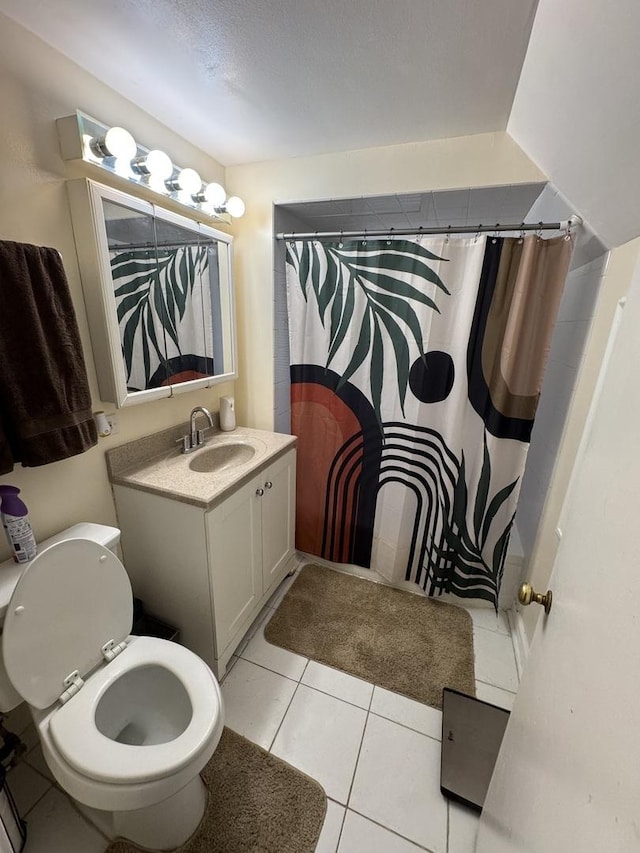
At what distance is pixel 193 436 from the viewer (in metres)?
1.71

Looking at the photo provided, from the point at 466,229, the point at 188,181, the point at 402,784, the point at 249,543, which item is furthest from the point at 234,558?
the point at 466,229

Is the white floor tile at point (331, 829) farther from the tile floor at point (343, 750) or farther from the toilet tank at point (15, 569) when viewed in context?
the toilet tank at point (15, 569)

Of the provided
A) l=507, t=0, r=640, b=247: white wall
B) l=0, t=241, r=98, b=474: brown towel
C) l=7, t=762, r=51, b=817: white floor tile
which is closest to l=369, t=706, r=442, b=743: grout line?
l=7, t=762, r=51, b=817: white floor tile

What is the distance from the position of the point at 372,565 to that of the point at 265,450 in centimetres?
99

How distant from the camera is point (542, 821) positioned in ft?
1.87

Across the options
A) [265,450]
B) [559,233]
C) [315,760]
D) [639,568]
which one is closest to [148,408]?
[265,450]

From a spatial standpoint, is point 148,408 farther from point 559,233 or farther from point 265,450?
point 559,233

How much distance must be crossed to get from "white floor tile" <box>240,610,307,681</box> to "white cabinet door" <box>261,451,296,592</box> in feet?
0.79

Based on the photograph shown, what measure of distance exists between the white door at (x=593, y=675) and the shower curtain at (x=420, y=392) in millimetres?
946

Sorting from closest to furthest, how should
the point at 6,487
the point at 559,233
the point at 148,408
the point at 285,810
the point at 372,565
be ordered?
the point at 6,487, the point at 285,810, the point at 559,233, the point at 148,408, the point at 372,565

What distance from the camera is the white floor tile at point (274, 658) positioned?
1.56 metres

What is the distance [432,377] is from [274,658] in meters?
1.51

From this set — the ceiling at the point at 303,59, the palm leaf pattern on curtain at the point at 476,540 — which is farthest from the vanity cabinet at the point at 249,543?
the ceiling at the point at 303,59

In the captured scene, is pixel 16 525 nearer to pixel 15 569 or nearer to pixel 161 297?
pixel 15 569
